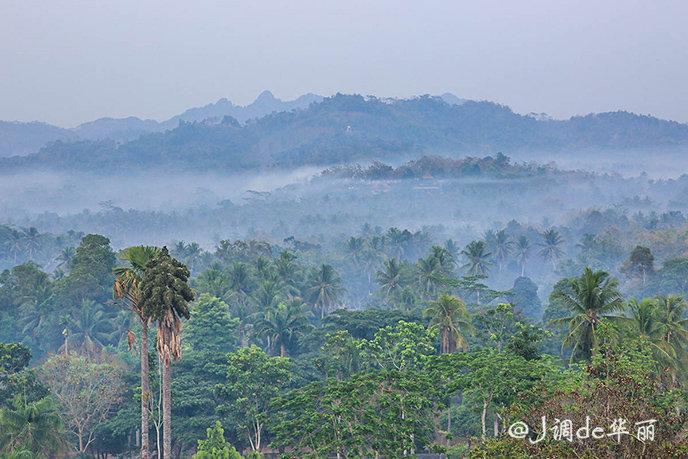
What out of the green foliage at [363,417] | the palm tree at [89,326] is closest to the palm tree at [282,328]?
the palm tree at [89,326]

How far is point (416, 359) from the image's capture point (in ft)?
199

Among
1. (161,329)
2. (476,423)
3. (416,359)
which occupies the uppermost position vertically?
(161,329)

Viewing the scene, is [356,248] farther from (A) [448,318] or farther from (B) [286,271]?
(A) [448,318]

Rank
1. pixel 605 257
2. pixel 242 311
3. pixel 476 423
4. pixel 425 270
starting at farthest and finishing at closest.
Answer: pixel 605 257, pixel 425 270, pixel 242 311, pixel 476 423

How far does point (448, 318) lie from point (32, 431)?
33.4 metres

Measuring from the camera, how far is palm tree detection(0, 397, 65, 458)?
5028cm

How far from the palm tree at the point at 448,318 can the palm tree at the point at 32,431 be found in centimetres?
3051

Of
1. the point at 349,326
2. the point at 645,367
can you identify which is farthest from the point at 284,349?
the point at 645,367

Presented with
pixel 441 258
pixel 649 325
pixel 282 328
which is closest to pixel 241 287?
pixel 282 328

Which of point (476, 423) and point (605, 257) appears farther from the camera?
point (605, 257)

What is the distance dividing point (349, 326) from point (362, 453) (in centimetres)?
4046

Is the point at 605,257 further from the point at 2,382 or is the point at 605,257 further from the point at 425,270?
the point at 2,382

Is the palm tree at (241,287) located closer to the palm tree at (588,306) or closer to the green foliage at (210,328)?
the green foliage at (210,328)

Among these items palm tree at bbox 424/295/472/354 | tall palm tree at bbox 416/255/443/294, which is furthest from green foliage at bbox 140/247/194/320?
tall palm tree at bbox 416/255/443/294
